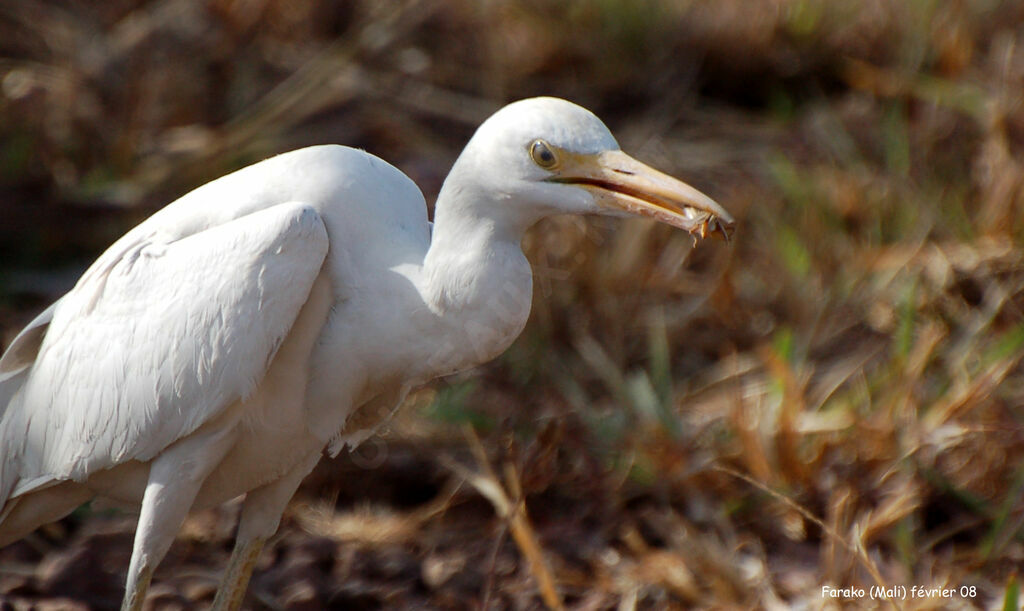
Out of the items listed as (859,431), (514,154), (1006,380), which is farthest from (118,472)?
(1006,380)

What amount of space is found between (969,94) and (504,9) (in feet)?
8.42

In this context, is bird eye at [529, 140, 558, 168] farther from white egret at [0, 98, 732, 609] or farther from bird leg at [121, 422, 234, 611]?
bird leg at [121, 422, 234, 611]

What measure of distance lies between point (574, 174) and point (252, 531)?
1217 millimetres

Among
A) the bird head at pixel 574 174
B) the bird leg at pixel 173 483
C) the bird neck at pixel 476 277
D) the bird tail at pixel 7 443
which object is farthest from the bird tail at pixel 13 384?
the bird head at pixel 574 174

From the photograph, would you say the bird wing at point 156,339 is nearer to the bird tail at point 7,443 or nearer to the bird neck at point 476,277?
the bird tail at point 7,443

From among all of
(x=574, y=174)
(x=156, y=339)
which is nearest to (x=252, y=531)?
(x=156, y=339)

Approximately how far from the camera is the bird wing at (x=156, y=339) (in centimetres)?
234

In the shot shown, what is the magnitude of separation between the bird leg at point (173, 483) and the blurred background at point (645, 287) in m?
0.86

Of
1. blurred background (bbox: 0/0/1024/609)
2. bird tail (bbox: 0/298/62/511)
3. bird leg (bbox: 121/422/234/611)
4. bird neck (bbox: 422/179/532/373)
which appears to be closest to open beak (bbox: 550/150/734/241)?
bird neck (bbox: 422/179/532/373)

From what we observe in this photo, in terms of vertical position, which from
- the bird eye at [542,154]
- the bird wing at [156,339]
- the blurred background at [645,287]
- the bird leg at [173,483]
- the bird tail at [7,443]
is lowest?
the blurred background at [645,287]

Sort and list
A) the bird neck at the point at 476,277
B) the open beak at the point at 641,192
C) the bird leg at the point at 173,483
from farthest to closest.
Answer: the bird leg at the point at 173,483, the bird neck at the point at 476,277, the open beak at the point at 641,192

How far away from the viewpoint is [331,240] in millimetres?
2451

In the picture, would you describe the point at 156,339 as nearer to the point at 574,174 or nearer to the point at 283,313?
the point at 283,313

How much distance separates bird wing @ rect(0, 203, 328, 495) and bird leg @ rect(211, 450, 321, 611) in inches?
14.3
